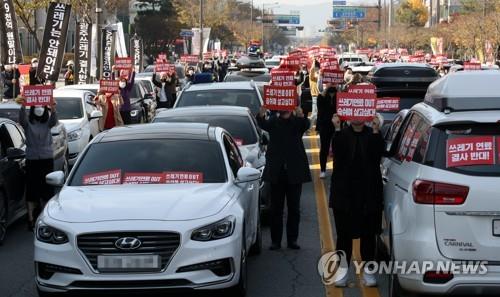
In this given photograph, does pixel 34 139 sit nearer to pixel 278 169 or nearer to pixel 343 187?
pixel 278 169

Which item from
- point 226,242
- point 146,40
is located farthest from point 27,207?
point 146,40

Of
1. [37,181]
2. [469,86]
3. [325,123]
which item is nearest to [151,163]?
[469,86]

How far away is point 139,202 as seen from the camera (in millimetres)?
7301

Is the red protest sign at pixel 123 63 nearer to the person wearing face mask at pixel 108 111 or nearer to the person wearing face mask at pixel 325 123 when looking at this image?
the person wearing face mask at pixel 108 111

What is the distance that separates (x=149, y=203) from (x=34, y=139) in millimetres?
4533

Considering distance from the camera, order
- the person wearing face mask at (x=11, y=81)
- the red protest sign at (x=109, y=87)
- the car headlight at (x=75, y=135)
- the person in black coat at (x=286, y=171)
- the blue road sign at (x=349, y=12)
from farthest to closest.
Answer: the blue road sign at (x=349, y=12), the person wearing face mask at (x=11, y=81), the red protest sign at (x=109, y=87), the car headlight at (x=75, y=135), the person in black coat at (x=286, y=171)

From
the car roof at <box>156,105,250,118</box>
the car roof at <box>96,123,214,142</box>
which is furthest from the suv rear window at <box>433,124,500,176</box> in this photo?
the car roof at <box>156,105,250,118</box>

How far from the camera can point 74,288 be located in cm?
692

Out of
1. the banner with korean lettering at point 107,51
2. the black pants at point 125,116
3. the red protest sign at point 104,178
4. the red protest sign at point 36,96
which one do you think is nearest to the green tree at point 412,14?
the banner with korean lettering at point 107,51

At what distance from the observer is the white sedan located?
6.85 meters

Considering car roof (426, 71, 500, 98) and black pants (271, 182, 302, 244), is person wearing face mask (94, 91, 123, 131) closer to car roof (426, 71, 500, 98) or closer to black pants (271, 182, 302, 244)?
black pants (271, 182, 302, 244)

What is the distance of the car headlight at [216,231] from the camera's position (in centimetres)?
696

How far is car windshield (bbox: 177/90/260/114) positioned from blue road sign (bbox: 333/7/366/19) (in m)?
112

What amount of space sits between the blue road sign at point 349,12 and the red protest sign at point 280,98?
115267mm
